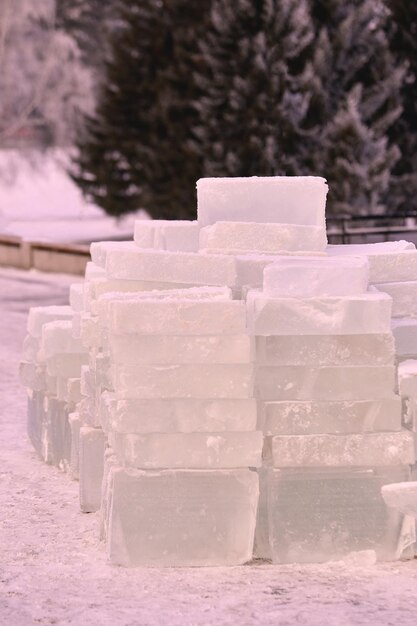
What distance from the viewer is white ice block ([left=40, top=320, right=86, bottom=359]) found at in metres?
8.07

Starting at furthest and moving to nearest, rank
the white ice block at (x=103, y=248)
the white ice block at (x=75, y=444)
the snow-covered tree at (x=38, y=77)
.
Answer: the snow-covered tree at (x=38, y=77)
the white ice block at (x=75, y=444)
the white ice block at (x=103, y=248)

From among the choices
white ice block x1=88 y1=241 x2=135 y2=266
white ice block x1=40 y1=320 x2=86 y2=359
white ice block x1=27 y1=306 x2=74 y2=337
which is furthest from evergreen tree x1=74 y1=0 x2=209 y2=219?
white ice block x1=88 y1=241 x2=135 y2=266

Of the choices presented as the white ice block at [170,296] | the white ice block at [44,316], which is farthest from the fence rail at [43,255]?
the white ice block at [170,296]

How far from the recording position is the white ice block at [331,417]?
246 inches

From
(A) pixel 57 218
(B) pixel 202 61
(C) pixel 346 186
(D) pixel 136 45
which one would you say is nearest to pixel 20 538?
(C) pixel 346 186

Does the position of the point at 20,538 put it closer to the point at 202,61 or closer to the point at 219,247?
the point at 219,247

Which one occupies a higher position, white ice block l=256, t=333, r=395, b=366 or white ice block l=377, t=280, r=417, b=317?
white ice block l=377, t=280, r=417, b=317

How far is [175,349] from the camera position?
6.22 metres

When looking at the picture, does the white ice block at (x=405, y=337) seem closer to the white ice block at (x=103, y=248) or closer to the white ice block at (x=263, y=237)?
the white ice block at (x=263, y=237)

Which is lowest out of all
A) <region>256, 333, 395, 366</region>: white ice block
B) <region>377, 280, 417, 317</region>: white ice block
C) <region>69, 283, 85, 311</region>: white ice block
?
<region>256, 333, 395, 366</region>: white ice block

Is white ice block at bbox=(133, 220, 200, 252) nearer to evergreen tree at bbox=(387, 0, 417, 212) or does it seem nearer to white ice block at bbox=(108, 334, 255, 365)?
white ice block at bbox=(108, 334, 255, 365)

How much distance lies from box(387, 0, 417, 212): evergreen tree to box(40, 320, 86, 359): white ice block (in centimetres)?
1792

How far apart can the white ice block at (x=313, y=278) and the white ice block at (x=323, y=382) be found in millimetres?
349

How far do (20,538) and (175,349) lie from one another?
1408mm
